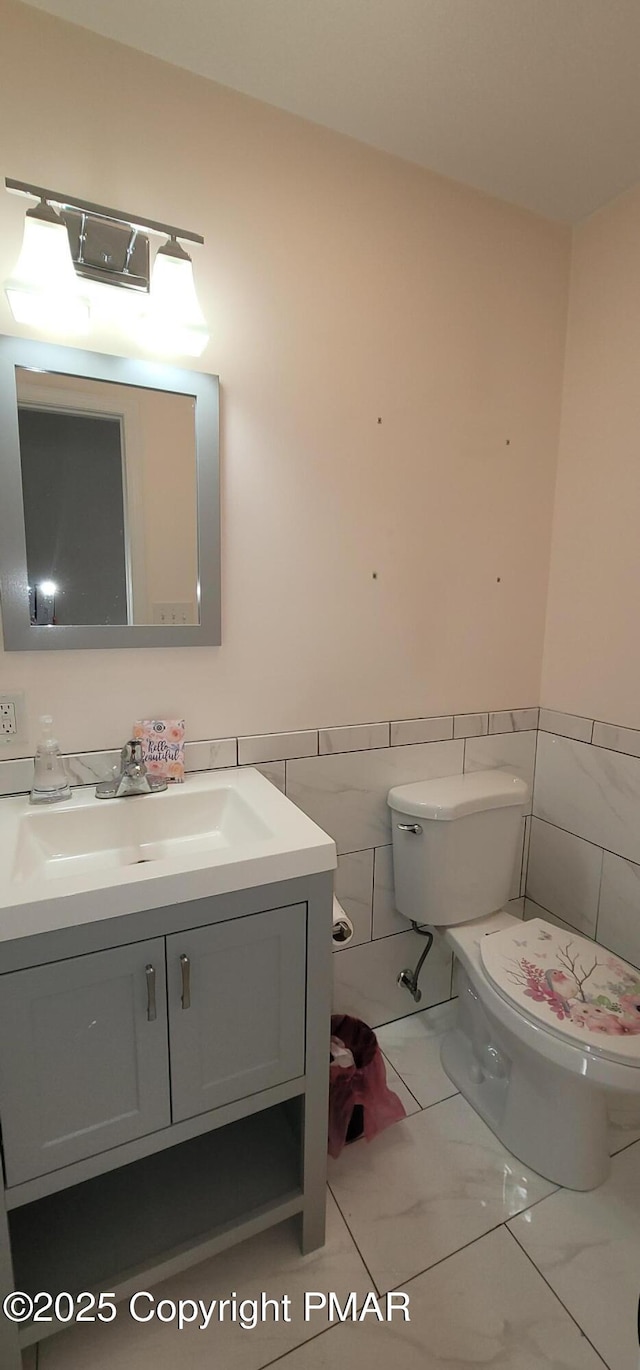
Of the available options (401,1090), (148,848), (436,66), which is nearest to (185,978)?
(148,848)

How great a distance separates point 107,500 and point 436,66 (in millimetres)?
1105

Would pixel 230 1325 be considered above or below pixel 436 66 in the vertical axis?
below

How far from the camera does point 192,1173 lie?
44.6 inches

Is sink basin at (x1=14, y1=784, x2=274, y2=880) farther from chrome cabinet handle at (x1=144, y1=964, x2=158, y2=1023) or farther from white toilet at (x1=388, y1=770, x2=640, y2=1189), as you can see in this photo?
white toilet at (x1=388, y1=770, x2=640, y2=1189)

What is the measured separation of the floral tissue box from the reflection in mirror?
233mm

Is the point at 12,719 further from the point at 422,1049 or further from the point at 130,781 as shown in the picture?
the point at 422,1049

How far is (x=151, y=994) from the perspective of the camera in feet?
2.89

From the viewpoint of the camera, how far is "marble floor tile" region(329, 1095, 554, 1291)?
113 cm

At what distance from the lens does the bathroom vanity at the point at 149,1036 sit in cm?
82

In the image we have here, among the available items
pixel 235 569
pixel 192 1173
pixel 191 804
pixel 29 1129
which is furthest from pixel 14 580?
pixel 192 1173

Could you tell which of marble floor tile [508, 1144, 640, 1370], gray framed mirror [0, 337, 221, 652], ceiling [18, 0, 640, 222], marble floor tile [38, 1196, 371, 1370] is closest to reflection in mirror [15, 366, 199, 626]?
gray framed mirror [0, 337, 221, 652]

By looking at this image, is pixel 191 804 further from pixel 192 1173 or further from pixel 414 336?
pixel 414 336

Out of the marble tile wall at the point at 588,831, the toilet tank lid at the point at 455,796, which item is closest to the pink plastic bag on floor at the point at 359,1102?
the toilet tank lid at the point at 455,796

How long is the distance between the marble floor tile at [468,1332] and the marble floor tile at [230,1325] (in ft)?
0.19
